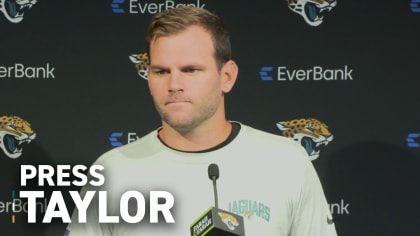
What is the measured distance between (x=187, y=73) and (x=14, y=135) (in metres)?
1.01

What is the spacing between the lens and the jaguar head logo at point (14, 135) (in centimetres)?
320

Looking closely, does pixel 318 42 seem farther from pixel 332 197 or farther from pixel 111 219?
pixel 111 219

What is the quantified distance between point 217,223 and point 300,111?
3.53 ft

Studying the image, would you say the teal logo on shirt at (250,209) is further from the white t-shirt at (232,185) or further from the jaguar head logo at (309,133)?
the jaguar head logo at (309,133)

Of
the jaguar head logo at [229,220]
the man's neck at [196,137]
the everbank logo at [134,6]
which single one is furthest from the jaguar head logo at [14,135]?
the jaguar head logo at [229,220]

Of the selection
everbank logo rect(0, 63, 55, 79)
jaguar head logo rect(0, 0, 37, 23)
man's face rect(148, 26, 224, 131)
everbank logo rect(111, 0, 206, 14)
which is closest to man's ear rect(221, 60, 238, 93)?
man's face rect(148, 26, 224, 131)

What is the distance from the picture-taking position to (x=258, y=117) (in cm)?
320

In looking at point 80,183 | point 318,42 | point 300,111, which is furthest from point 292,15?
point 80,183

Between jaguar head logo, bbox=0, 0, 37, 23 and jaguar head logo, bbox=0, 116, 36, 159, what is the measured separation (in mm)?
380

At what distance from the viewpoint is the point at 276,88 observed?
3195mm

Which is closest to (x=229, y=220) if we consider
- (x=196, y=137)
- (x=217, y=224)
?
(x=217, y=224)

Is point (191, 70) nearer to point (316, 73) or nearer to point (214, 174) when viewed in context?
point (214, 174)

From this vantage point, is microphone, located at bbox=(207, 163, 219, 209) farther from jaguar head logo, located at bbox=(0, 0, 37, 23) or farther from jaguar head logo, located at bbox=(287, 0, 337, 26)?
jaguar head logo, located at bbox=(0, 0, 37, 23)

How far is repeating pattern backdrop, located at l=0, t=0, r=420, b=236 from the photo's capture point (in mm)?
3186
